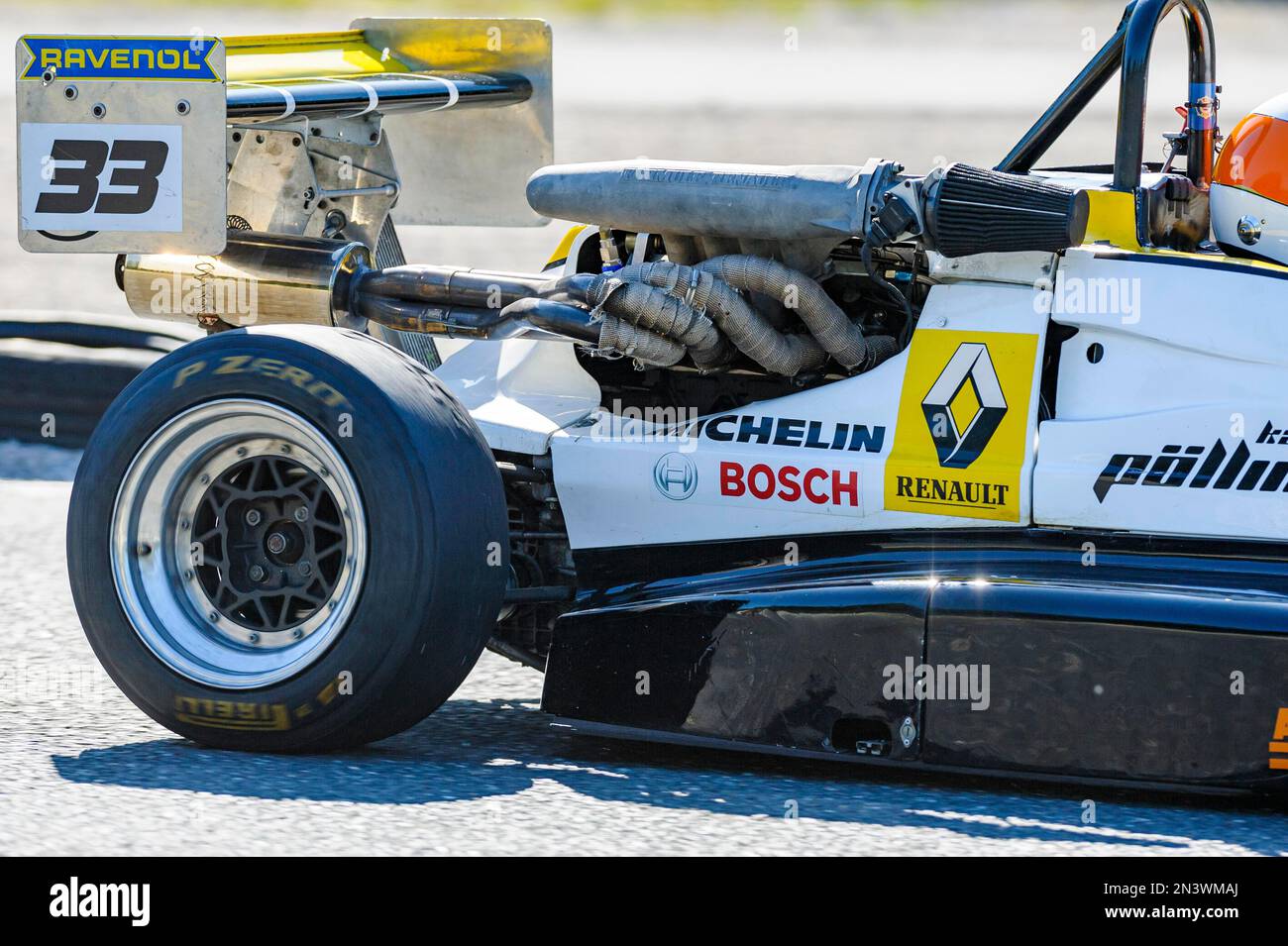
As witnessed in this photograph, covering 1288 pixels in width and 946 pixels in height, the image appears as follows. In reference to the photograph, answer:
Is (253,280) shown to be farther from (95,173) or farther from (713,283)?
(713,283)

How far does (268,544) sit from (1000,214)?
196 cm

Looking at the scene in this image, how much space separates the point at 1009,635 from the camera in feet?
15.3

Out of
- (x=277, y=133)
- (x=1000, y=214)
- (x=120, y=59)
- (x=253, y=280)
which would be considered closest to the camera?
(x=1000, y=214)

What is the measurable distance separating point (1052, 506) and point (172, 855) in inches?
87.9

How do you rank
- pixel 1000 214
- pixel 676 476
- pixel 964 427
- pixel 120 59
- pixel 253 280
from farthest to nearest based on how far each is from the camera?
pixel 253 280 → pixel 120 59 → pixel 676 476 → pixel 964 427 → pixel 1000 214

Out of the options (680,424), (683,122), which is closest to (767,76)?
(683,122)

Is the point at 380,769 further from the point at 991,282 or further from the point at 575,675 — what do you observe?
the point at 991,282

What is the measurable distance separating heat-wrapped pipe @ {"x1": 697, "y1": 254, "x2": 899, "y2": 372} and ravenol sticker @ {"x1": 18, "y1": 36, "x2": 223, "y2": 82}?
4.76 ft

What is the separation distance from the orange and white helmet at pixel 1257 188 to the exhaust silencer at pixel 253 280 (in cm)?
245

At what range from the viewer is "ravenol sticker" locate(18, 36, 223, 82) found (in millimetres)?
5453

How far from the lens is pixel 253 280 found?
5996 millimetres

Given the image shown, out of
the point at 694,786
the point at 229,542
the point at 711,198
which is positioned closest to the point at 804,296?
the point at 711,198

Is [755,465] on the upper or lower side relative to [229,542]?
upper

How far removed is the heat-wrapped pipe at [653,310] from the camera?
5191mm
